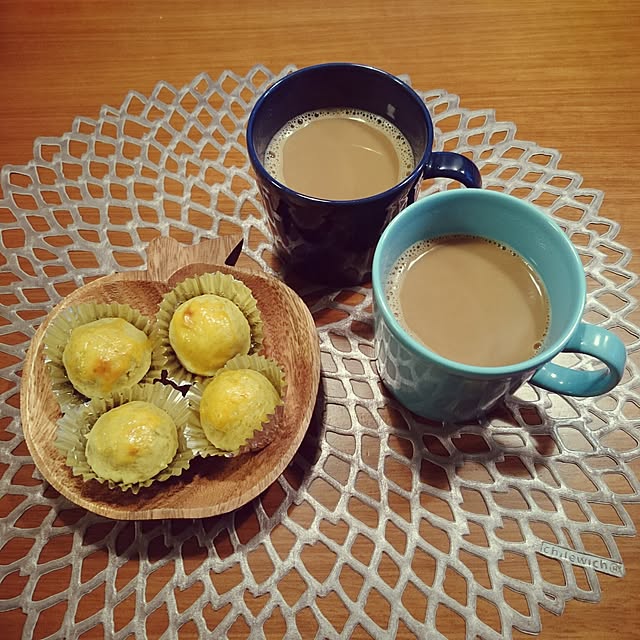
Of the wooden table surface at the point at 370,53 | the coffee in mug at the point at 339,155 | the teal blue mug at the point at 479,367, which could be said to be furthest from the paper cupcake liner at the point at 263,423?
the wooden table surface at the point at 370,53

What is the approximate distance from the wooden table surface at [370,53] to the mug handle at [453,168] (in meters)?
0.27

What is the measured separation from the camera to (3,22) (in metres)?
1.02

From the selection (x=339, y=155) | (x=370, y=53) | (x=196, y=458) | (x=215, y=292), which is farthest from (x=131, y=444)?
(x=370, y=53)

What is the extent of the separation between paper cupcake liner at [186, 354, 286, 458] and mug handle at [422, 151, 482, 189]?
0.28 meters

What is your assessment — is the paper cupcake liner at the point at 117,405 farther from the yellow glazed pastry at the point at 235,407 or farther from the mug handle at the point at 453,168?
the mug handle at the point at 453,168

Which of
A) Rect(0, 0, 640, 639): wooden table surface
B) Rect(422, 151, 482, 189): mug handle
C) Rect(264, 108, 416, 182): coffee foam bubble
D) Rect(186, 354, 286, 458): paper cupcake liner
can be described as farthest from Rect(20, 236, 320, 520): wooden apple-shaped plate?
Rect(0, 0, 640, 639): wooden table surface

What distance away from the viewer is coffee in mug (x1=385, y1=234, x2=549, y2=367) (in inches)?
24.3

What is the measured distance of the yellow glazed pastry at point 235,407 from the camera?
0.61m

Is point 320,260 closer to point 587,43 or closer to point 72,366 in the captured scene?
point 72,366

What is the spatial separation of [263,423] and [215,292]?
0.19m

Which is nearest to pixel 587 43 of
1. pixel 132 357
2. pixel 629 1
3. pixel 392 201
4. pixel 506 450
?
pixel 629 1

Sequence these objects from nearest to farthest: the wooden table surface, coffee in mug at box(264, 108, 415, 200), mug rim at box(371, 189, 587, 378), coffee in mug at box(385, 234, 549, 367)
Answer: mug rim at box(371, 189, 587, 378), coffee in mug at box(385, 234, 549, 367), coffee in mug at box(264, 108, 415, 200), the wooden table surface

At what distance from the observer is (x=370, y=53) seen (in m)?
0.98

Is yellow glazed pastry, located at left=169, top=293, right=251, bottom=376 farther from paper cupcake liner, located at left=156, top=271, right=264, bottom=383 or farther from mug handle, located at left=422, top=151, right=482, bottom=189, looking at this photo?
mug handle, located at left=422, top=151, right=482, bottom=189
